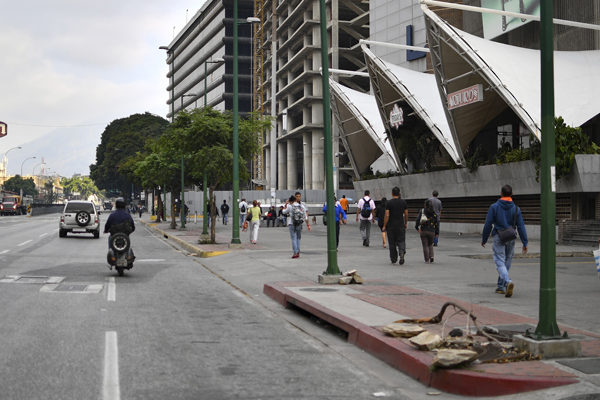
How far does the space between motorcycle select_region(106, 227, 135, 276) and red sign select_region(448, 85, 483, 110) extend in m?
24.7

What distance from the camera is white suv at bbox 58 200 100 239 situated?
30969 mm

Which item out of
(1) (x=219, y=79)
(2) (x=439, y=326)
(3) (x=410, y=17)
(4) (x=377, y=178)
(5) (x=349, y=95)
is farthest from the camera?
(1) (x=219, y=79)

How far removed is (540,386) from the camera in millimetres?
5398

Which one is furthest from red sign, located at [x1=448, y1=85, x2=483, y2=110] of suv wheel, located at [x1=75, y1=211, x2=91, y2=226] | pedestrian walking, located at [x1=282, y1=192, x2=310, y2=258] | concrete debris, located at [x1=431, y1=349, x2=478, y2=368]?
concrete debris, located at [x1=431, y1=349, x2=478, y2=368]

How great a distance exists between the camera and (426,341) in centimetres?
657

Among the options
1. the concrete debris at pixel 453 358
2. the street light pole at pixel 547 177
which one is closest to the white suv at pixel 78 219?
the street light pole at pixel 547 177

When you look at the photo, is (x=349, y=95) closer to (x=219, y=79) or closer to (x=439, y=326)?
(x=439, y=326)

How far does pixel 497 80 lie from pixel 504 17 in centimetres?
1208

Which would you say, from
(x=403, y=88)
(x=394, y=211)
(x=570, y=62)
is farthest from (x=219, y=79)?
(x=394, y=211)

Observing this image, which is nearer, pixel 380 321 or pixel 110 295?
pixel 380 321

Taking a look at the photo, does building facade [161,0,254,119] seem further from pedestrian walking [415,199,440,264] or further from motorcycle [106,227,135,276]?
motorcycle [106,227,135,276]

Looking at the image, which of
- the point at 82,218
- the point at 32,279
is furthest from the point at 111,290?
the point at 82,218

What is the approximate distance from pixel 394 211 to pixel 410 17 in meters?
52.6

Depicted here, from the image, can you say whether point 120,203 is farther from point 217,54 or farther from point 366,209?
point 217,54
